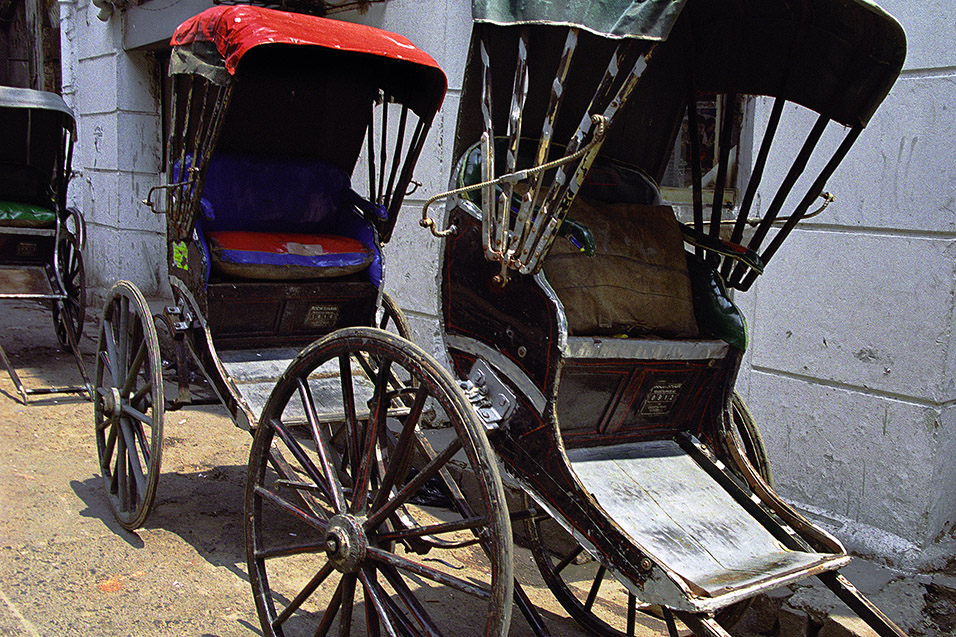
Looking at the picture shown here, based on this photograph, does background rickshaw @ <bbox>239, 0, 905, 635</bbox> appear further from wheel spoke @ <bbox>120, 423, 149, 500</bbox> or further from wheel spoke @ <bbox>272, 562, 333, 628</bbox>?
wheel spoke @ <bbox>120, 423, 149, 500</bbox>

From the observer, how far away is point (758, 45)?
2.92 meters

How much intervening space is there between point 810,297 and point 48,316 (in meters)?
7.12

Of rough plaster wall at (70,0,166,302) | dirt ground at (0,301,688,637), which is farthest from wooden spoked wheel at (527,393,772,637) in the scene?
rough plaster wall at (70,0,166,302)

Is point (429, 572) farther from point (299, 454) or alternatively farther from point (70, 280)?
point (70, 280)

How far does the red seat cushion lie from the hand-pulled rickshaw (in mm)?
12

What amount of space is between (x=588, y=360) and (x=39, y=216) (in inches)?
193

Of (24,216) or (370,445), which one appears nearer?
(370,445)

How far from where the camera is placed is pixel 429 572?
7.13 ft

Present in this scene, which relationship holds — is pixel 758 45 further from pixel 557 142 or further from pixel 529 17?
pixel 529 17

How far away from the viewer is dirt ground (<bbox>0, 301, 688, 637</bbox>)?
2965 millimetres

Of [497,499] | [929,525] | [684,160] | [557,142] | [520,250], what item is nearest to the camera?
[497,499]

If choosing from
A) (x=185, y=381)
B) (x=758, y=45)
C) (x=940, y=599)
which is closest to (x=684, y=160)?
(x=758, y=45)

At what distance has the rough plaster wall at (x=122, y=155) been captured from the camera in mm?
8602

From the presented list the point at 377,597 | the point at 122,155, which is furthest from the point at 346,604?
the point at 122,155
